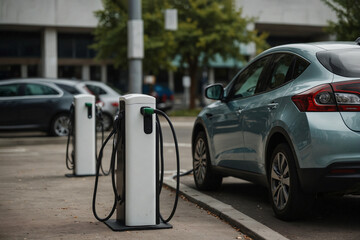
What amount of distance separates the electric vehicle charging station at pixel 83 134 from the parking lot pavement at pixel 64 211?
263 mm

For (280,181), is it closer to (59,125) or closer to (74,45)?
(59,125)

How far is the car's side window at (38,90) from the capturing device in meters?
18.4

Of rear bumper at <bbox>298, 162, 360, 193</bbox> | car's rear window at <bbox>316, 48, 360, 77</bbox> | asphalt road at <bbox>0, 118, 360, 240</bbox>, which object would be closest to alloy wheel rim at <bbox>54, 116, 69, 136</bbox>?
asphalt road at <bbox>0, 118, 360, 240</bbox>

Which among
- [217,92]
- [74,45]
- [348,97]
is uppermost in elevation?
[74,45]

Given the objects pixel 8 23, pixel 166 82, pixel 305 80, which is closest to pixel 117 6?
pixel 8 23

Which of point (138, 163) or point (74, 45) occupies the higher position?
point (74, 45)

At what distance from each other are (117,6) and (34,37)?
704 inches

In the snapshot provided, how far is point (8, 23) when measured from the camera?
145 ft

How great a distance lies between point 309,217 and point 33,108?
12530mm

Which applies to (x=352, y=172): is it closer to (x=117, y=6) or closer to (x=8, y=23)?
(x=117, y=6)

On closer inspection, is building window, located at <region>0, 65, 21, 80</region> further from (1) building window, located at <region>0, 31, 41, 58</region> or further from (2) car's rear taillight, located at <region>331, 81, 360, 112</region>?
(2) car's rear taillight, located at <region>331, 81, 360, 112</region>

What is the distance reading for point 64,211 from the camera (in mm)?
7227

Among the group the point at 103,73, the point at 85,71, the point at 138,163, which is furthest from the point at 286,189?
the point at 103,73

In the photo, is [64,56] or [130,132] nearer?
[130,132]
